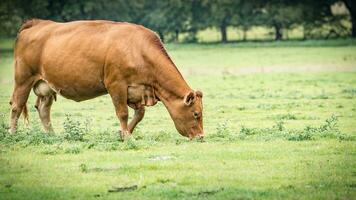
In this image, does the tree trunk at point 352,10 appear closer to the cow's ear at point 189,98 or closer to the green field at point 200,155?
the green field at point 200,155

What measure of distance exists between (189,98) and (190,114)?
1.07ft

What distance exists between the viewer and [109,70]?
15125mm

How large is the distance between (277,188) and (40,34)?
7638mm

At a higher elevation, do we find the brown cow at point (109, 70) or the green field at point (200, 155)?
the brown cow at point (109, 70)

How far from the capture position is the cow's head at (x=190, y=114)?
14.8 metres

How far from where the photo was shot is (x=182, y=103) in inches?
585

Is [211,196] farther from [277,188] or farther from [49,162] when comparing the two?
[49,162]

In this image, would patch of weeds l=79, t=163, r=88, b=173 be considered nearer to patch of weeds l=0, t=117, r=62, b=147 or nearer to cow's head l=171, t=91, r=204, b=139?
patch of weeds l=0, t=117, r=62, b=147

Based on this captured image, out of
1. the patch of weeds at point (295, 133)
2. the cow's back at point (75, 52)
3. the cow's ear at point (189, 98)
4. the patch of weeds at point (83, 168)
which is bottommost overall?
the patch of weeds at point (295, 133)

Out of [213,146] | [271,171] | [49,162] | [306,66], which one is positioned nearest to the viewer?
[271,171]

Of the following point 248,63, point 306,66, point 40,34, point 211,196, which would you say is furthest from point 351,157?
point 248,63

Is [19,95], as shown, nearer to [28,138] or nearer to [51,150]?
[28,138]

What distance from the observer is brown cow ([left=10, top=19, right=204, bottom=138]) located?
15.0 meters

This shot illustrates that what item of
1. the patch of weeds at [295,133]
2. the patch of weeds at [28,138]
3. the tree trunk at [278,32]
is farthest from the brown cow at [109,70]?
the tree trunk at [278,32]
